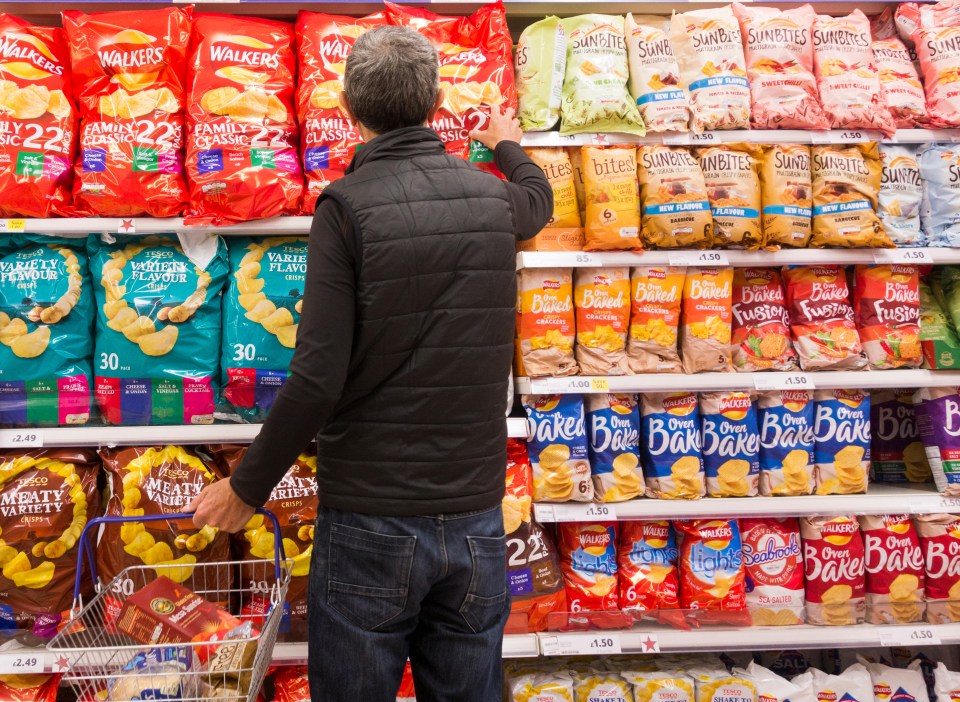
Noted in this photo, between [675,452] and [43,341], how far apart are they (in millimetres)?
1973

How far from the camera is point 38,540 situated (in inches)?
78.3

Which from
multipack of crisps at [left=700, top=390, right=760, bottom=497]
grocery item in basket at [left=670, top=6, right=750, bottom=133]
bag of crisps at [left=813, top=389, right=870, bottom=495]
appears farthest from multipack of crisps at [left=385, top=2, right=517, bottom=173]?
bag of crisps at [left=813, top=389, right=870, bottom=495]

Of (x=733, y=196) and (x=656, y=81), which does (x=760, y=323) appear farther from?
(x=656, y=81)

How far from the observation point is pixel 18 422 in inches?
80.7

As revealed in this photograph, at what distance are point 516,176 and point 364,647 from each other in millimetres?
1106

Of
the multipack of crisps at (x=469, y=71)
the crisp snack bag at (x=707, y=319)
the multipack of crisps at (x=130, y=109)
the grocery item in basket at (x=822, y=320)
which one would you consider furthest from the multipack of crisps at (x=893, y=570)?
the multipack of crisps at (x=130, y=109)

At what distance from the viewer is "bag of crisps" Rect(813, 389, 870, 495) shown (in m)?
2.29

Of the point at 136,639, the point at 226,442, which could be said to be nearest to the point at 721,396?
the point at 226,442

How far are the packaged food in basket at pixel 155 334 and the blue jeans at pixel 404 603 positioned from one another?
92cm

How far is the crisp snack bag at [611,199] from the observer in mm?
2123

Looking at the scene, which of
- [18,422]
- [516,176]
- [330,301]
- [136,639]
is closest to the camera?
[330,301]

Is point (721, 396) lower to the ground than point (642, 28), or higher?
lower

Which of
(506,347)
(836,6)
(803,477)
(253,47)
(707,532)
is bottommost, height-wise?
(707,532)

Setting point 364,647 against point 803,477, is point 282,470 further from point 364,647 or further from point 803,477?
point 803,477
